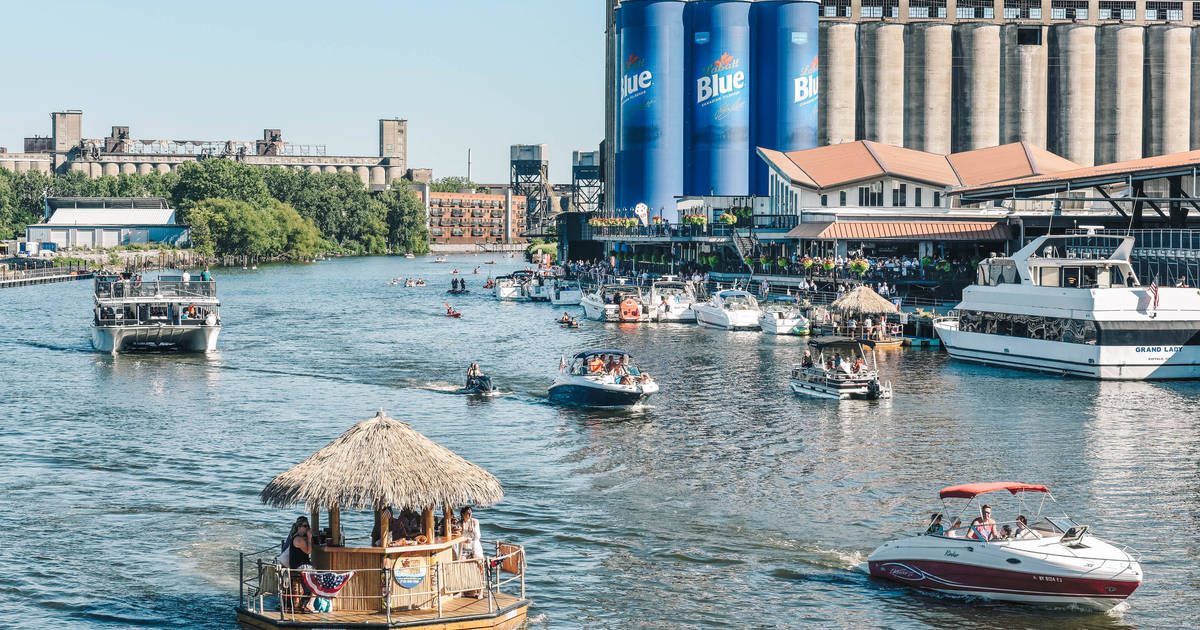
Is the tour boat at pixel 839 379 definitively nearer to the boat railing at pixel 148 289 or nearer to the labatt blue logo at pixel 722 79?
the boat railing at pixel 148 289

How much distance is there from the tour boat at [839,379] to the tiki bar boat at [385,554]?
36589 mm

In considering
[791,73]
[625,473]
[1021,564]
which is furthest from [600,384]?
[791,73]

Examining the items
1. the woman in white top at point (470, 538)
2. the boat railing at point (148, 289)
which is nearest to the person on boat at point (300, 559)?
the woman in white top at point (470, 538)

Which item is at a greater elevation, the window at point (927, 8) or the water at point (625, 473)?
the window at point (927, 8)

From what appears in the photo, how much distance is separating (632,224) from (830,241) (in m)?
42.9

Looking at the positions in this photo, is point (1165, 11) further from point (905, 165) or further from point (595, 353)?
point (595, 353)

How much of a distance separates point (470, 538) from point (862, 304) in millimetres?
62464

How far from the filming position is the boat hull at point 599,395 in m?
59.5

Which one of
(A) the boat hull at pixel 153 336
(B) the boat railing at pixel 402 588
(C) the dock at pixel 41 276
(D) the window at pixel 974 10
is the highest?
(D) the window at pixel 974 10

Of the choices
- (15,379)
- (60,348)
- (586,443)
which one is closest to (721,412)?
(586,443)

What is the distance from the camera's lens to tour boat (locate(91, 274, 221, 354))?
8256 cm

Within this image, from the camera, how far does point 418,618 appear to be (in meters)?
27.5

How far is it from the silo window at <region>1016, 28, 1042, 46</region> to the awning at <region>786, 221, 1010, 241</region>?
55100 mm

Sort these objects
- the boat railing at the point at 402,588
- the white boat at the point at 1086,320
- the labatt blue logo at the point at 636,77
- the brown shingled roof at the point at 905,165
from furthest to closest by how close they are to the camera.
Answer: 1. the labatt blue logo at the point at 636,77
2. the brown shingled roof at the point at 905,165
3. the white boat at the point at 1086,320
4. the boat railing at the point at 402,588
